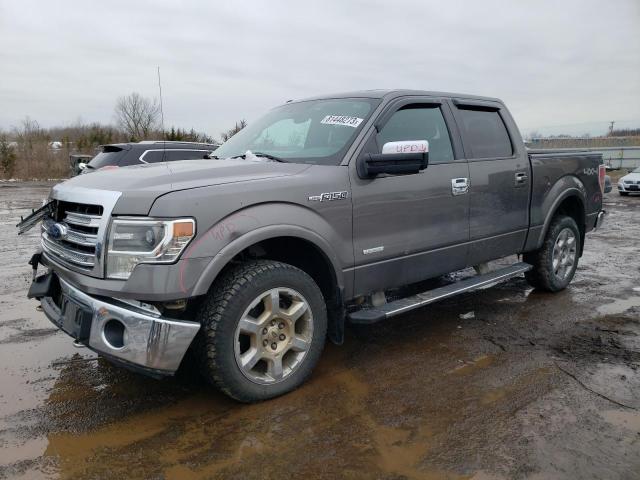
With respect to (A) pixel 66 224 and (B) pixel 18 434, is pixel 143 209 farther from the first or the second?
(B) pixel 18 434

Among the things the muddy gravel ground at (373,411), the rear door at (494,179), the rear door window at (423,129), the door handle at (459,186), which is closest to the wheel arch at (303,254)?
the muddy gravel ground at (373,411)

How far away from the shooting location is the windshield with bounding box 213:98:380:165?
3.77m

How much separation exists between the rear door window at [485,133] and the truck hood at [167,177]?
188cm

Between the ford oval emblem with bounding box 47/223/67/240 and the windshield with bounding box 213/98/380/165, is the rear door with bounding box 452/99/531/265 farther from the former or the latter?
the ford oval emblem with bounding box 47/223/67/240

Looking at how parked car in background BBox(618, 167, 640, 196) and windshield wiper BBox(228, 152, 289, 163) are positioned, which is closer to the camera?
windshield wiper BBox(228, 152, 289, 163)

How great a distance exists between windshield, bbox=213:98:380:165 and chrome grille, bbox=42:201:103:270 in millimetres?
1421

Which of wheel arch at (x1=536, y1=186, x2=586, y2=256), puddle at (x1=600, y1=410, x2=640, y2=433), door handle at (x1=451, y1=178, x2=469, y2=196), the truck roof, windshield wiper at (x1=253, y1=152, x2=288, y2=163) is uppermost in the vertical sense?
the truck roof

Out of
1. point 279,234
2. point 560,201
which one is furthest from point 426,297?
point 560,201

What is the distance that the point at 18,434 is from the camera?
2.88 meters

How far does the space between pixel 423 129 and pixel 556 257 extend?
2.57 meters

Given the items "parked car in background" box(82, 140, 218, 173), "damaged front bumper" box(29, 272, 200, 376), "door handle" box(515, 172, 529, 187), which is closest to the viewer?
"damaged front bumper" box(29, 272, 200, 376)

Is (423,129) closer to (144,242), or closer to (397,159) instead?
(397,159)

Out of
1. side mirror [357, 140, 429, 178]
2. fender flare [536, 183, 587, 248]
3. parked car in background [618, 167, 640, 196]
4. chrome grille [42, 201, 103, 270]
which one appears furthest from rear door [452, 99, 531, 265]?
parked car in background [618, 167, 640, 196]

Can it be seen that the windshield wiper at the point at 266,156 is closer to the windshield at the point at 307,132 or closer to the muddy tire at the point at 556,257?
A: the windshield at the point at 307,132
